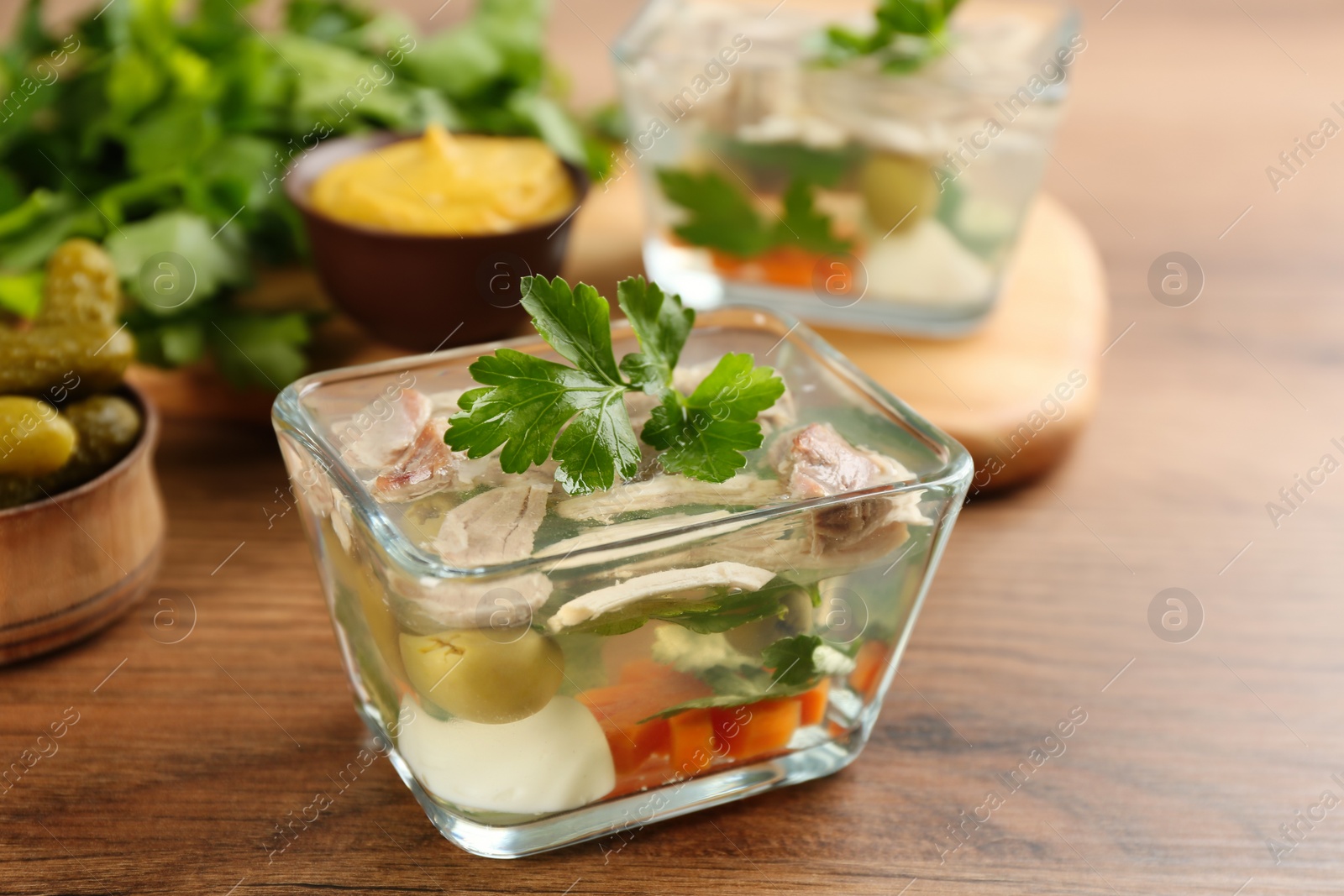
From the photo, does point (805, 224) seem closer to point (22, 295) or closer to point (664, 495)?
point (664, 495)

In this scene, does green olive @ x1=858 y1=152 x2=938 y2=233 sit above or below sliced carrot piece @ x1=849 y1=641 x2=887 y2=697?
above

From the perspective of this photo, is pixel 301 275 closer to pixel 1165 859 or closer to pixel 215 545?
pixel 215 545

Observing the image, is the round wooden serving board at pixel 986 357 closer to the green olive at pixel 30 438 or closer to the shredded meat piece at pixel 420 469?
the green olive at pixel 30 438

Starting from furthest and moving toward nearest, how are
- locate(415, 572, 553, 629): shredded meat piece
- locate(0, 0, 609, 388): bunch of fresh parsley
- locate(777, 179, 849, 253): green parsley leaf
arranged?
locate(777, 179, 849, 253): green parsley leaf
locate(0, 0, 609, 388): bunch of fresh parsley
locate(415, 572, 553, 629): shredded meat piece

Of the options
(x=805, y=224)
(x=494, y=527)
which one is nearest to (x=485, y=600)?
(x=494, y=527)

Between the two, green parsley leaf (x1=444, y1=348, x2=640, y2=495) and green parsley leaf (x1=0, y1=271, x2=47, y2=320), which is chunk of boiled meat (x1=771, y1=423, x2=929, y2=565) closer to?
green parsley leaf (x1=444, y1=348, x2=640, y2=495)

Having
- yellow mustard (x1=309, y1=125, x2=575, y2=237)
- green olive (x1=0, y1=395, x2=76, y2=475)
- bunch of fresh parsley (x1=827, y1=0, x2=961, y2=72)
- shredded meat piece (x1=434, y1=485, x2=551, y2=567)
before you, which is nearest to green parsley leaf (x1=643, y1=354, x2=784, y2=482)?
shredded meat piece (x1=434, y1=485, x2=551, y2=567)

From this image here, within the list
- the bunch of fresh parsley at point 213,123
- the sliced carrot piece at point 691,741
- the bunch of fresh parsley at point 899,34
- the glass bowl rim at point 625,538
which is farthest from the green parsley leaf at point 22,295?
the bunch of fresh parsley at point 899,34

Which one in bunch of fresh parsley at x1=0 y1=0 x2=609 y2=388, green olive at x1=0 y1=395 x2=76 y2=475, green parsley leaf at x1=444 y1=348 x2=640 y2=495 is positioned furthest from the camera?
bunch of fresh parsley at x1=0 y1=0 x2=609 y2=388
